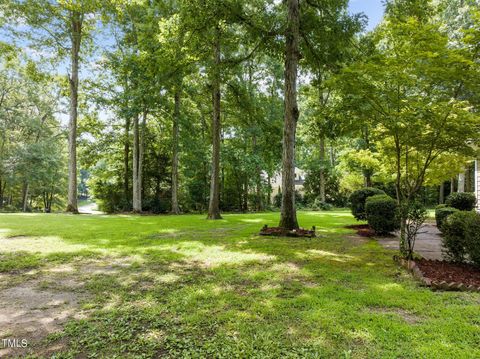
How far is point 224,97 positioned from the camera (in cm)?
1897

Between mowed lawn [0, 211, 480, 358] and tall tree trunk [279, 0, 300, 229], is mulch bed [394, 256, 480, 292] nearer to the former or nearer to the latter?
mowed lawn [0, 211, 480, 358]

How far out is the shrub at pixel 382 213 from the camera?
8.52 meters

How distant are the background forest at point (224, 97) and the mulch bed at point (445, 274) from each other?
1460mm

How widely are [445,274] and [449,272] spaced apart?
19 cm

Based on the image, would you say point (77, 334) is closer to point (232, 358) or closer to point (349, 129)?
point (232, 358)

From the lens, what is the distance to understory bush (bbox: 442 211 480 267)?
14.9 feet

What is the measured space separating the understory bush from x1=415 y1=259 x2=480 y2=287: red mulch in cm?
17

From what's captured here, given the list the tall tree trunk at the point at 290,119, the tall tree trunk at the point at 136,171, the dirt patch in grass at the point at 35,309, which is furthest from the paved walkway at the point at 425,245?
the tall tree trunk at the point at 136,171

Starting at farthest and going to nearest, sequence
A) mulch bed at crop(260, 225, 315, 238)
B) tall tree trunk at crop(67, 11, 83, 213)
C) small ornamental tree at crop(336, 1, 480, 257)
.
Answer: tall tree trunk at crop(67, 11, 83, 213), mulch bed at crop(260, 225, 315, 238), small ornamental tree at crop(336, 1, 480, 257)

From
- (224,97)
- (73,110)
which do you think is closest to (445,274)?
(224,97)

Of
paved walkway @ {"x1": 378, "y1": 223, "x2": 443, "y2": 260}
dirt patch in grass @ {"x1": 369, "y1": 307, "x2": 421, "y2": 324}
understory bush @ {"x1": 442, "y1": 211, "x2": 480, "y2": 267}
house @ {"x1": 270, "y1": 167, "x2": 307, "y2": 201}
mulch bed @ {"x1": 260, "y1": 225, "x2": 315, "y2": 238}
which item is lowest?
paved walkway @ {"x1": 378, "y1": 223, "x2": 443, "y2": 260}

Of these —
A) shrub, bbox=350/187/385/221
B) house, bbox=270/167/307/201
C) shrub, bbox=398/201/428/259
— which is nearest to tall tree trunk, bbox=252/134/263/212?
house, bbox=270/167/307/201

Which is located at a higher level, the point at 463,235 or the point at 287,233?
the point at 463,235

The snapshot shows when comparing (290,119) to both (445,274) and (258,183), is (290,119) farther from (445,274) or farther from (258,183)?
(258,183)
